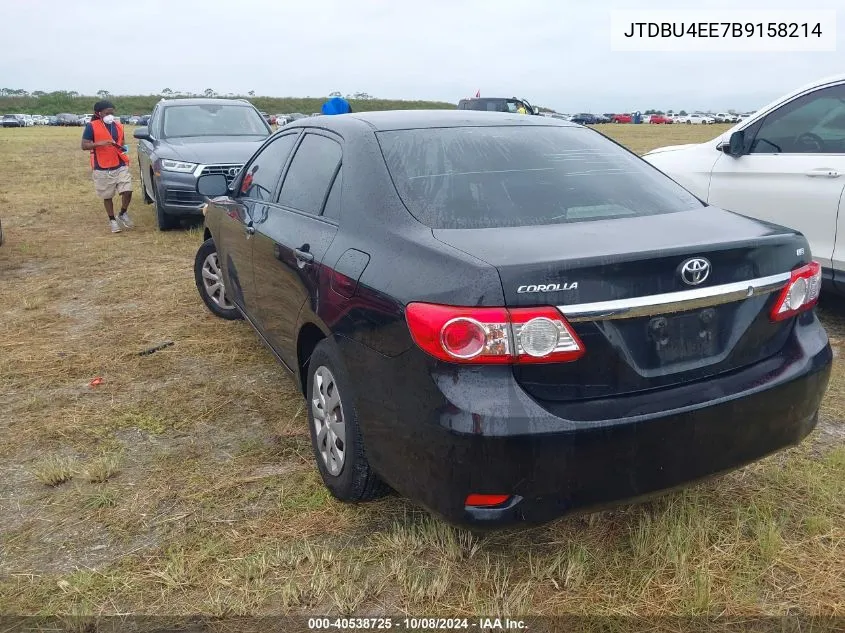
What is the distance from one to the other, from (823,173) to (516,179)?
305 cm

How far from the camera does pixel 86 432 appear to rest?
3.83 m

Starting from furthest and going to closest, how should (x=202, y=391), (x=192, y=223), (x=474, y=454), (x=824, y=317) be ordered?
(x=192, y=223), (x=824, y=317), (x=202, y=391), (x=474, y=454)

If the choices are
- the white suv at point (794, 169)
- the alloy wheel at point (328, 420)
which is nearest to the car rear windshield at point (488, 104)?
the white suv at point (794, 169)

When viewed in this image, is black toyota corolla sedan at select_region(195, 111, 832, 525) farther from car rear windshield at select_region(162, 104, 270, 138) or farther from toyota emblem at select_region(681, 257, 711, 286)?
car rear windshield at select_region(162, 104, 270, 138)

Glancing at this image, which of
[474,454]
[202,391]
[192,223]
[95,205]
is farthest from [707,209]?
[95,205]

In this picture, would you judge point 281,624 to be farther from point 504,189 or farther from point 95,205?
point 95,205

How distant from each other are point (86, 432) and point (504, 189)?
8.41 feet

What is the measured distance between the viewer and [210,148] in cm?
924

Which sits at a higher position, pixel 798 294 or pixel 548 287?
pixel 548 287

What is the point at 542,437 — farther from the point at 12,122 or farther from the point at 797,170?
the point at 12,122

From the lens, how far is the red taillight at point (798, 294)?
251 cm

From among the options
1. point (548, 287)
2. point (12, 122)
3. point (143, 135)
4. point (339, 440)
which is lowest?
point (339, 440)

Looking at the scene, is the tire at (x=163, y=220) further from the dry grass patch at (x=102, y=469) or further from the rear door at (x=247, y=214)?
the dry grass patch at (x=102, y=469)

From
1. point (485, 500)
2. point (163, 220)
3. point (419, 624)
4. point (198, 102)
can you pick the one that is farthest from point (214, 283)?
point (198, 102)
